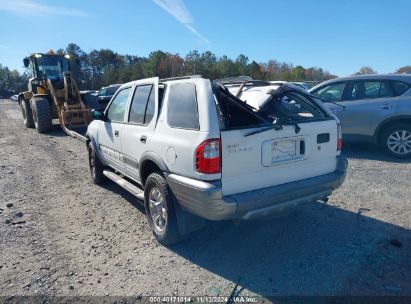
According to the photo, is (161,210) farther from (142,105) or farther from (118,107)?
(118,107)

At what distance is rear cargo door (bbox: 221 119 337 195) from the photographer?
3.03 m

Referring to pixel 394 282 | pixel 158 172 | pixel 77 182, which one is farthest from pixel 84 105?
pixel 394 282

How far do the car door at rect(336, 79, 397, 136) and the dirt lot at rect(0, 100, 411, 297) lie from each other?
181cm

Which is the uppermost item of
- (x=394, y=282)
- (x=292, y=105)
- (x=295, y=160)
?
(x=292, y=105)

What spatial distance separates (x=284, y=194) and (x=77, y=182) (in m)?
4.59

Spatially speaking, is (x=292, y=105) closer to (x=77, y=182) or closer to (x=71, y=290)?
(x=71, y=290)

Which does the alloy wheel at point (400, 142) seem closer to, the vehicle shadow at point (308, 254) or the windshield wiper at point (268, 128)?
the vehicle shadow at point (308, 254)

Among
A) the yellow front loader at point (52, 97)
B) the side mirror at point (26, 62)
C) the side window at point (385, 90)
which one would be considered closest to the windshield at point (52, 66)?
the yellow front loader at point (52, 97)

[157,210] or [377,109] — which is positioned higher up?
[377,109]

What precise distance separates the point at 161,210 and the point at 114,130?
69.2 inches

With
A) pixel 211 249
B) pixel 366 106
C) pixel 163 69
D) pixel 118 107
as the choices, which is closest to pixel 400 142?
pixel 366 106

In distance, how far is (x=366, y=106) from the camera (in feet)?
23.2

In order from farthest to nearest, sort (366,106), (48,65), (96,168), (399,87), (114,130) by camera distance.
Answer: (48,65) → (366,106) → (399,87) → (96,168) → (114,130)

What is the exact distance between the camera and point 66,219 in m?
4.61
